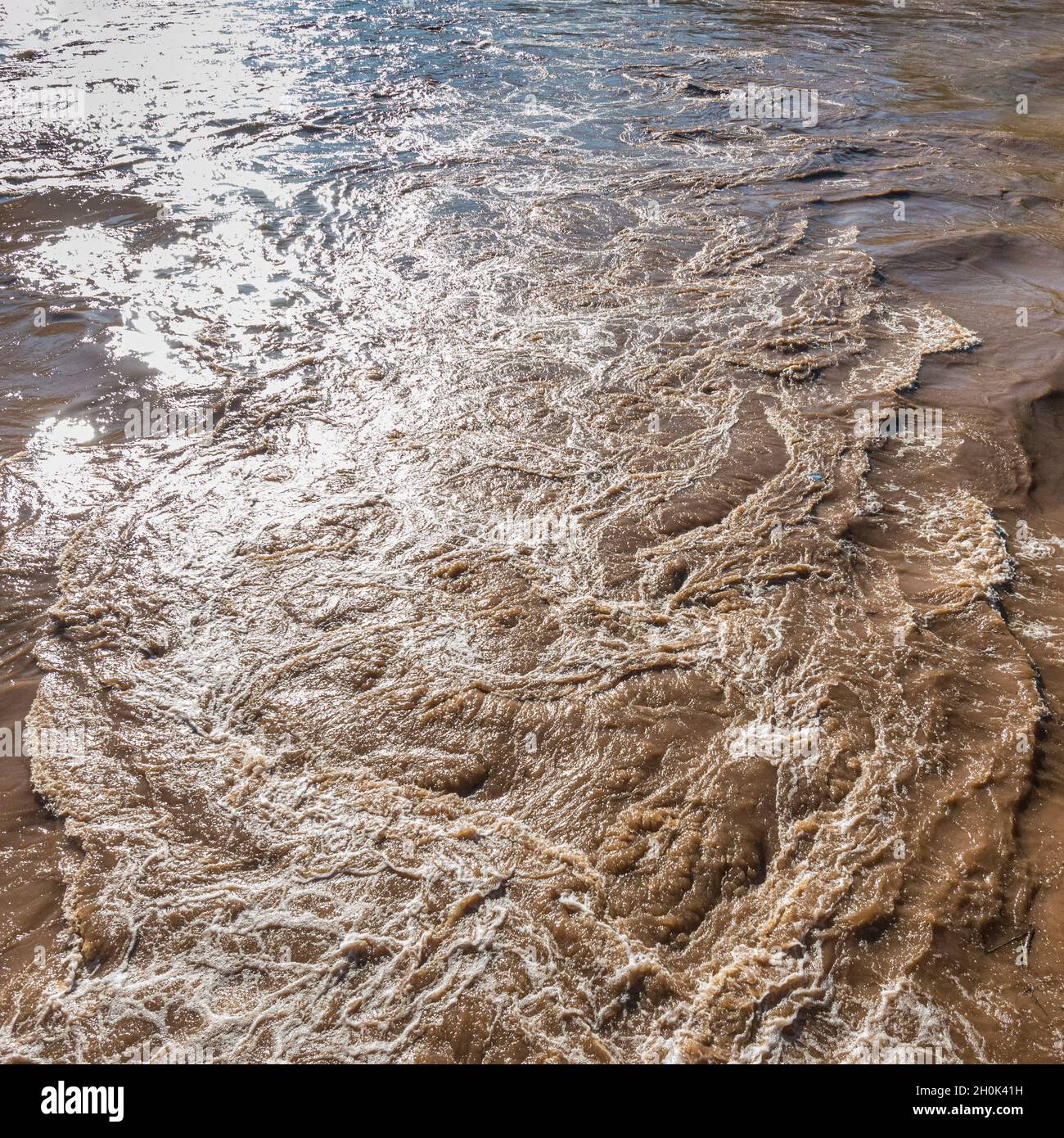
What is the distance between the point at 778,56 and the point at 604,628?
1768 centimetres

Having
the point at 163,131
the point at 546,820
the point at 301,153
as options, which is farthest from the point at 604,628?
the point at 163,131

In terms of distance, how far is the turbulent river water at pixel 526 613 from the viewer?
3.56 m

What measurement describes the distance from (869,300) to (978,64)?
1269 centimetres

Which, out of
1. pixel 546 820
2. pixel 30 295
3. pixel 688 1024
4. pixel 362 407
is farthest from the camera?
pixel 30 295

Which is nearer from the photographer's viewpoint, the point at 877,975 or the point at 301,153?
the point at 877,975

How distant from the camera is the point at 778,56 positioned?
17.1 meters

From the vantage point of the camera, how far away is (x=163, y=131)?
12281 millimetres

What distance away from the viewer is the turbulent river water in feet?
11.7

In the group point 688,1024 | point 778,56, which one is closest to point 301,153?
point 778,56

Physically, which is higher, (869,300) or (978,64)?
(978,64)

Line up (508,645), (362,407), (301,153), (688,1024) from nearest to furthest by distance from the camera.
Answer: (688,1024) → (508,645) → (362,407) → (301,153)

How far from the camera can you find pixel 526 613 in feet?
17.4

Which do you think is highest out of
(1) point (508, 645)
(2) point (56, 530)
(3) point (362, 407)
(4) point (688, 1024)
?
(3) point (362, 407)

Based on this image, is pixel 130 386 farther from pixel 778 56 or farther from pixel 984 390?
pixel 778 56
